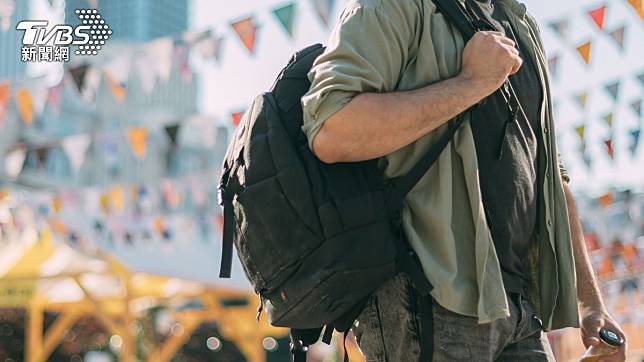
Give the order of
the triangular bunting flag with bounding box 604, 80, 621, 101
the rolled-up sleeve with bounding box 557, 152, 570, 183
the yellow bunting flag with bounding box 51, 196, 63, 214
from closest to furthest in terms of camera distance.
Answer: the rolled-up sleeve with bounding box 557, 152, 570, 183 → the triangular bunting flag with bounding box 604, 80, 621, 101 → the yellow bunting flag with bounding box 51, 196, 63, 214

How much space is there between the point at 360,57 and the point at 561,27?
643cm

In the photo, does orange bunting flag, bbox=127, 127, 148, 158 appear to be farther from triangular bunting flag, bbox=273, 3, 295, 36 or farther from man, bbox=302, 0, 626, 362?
man, bbox=302, 0, 626, 362

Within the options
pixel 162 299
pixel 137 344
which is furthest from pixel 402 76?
pixel 137 344

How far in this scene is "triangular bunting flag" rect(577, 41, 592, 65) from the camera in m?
7.77

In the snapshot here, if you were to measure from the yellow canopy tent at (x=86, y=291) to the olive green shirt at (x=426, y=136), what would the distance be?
6.30 meters

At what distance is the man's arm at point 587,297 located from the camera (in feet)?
6.59

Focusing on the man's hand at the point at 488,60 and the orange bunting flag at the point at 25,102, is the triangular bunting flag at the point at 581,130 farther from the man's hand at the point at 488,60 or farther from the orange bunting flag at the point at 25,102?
the man's hand at the point at 488,60

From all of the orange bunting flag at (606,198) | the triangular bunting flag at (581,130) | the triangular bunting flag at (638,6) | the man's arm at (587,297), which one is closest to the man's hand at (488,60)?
the man's arm at (587,297)

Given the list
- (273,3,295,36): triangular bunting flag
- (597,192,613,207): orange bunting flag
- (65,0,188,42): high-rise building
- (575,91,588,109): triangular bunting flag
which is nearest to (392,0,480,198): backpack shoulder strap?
(273,3,295,36): triangular bunting flag

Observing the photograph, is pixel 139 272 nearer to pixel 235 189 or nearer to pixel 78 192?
Result: pixel 78 192

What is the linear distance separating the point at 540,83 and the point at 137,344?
1330 cm

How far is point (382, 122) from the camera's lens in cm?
167

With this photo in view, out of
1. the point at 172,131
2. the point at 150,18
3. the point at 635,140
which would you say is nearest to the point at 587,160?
the point at 635,140

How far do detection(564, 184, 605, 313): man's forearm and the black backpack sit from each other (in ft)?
1.64
